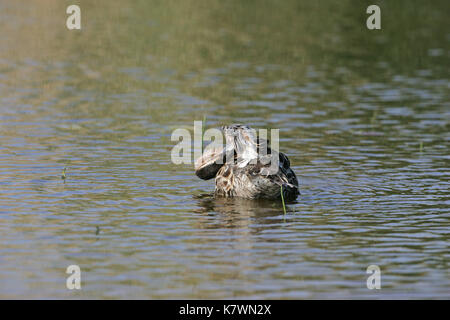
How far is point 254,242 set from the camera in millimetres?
12180

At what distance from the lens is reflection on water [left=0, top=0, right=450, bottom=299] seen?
434 inches

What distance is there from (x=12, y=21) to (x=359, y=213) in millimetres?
22881

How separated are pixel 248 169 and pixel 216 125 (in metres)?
6.14

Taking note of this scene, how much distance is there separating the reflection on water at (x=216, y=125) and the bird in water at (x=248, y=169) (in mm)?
270

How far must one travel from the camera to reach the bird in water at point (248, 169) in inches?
560

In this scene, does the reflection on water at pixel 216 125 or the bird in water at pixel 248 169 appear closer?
the reflection on water at pixel 216 125

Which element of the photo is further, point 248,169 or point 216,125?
point 216,125

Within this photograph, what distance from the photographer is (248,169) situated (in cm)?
1438

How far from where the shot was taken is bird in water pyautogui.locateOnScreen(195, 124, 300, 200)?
14219 mm

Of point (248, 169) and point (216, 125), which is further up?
point (216, 125)

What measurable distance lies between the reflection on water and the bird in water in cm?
27

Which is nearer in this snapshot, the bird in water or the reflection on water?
the reflection on water
